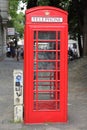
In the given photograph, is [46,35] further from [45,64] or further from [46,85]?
[46,85]

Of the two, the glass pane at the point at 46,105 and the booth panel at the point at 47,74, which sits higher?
the booth panel at the point at 47,74

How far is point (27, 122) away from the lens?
9.38 metres

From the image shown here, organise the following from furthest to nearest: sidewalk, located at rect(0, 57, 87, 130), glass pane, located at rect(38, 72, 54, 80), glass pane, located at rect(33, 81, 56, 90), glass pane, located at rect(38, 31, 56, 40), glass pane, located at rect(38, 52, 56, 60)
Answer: glass pane, located at rect(33, 81, 56, 90), glass pane, located at rect(38, 72, 54, 80), glass pane, located at rect(38, 52, 56, 60), glass pane, located at rect(38, 31, 56, 40), sidewalk, located at rect(0, 57, 87, 130)

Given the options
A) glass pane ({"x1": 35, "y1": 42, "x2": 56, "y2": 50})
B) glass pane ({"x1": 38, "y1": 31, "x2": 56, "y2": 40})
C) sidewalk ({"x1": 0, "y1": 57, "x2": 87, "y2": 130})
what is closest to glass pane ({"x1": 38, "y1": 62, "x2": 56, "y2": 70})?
glass pane ({"x1": 35, "y1": 42, "x2": 56, "y2": 50})

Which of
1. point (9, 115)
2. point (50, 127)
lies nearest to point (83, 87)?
point (9, 115)

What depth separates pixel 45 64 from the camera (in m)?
9.34

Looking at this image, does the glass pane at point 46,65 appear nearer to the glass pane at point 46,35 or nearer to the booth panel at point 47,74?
the booth panel at point 47,74

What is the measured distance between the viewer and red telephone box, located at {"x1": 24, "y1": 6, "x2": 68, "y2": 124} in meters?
9.15

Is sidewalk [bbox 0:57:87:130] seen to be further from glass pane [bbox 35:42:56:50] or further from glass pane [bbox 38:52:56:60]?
glass pane [bbox 35:42:56:50]

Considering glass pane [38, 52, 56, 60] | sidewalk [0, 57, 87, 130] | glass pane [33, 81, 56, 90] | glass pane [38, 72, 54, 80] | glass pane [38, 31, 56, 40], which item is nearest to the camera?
sidewalk [0, 57, 87, 130]

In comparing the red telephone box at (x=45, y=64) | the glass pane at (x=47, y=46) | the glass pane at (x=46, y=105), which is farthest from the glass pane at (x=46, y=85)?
the glass pane at (x=47, y=46)

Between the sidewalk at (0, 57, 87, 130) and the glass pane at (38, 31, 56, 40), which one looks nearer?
the sidewalk at (0, 57, 87, 130)

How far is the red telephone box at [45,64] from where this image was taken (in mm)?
9148

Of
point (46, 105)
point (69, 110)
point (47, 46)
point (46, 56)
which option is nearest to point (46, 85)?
point (46, 105)
